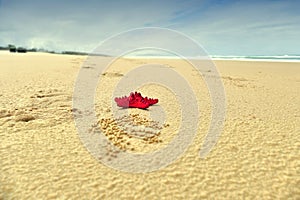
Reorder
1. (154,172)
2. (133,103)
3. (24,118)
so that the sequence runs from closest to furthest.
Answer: (154,172)
(24,118)
(133,103)

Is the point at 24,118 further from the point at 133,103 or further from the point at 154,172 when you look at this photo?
the point at 154,172

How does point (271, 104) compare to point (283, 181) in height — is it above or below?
above

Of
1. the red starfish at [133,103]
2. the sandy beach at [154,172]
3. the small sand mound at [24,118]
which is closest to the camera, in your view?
the sandy beach at [154,172]

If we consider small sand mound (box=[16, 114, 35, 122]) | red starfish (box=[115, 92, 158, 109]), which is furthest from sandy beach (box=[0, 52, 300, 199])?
red starfish (box=[115, 92, 158, 109])

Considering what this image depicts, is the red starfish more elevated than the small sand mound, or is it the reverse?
the red starfish

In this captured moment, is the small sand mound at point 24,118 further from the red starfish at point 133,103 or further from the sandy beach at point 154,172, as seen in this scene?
the red starfish at point 133,103

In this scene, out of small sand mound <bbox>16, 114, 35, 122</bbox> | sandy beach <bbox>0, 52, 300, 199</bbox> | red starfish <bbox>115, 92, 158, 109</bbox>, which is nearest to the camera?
sandy beach <bbox>0, 52, 300, 199</bbox>

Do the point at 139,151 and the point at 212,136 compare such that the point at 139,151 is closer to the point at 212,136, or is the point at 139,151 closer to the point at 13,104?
the point at 212,136

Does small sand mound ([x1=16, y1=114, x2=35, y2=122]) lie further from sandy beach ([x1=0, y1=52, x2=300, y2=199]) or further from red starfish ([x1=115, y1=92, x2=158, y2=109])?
red starfish ([x1=115, y1=92, x2=158, y2=109])

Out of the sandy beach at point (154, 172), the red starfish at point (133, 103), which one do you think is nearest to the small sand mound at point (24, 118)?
the sandy beach at point (154, 172)

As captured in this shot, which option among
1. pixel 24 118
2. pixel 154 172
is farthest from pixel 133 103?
pixel 154 172

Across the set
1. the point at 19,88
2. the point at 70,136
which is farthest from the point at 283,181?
the point at 19,88
